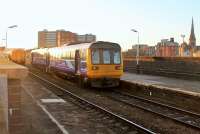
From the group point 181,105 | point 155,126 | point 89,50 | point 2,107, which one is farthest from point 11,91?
point 89,50

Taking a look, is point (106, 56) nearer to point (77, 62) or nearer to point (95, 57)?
point (95, 57)

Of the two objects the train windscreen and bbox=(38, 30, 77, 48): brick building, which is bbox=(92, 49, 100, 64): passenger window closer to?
the train windscreen

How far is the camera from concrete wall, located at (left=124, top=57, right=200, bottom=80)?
32.6 m

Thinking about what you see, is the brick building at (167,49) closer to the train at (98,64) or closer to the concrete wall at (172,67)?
the concrete wall at (172,67)

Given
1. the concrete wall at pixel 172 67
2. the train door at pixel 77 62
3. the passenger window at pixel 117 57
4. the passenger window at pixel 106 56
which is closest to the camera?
the passenger window at pixel 106 56

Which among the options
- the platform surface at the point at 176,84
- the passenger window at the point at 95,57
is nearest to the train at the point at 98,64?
the passenger window at the point at 95,57


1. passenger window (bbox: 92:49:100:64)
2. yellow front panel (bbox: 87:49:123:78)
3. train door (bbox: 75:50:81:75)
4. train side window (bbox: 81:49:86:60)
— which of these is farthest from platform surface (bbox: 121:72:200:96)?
train side window (bbox: 81:49:86:60)

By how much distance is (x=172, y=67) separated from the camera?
37.8m

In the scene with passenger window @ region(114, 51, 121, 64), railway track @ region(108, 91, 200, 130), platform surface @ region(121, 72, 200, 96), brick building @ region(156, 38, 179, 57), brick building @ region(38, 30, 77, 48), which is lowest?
railway track @ region(108, 91, 200, 130)

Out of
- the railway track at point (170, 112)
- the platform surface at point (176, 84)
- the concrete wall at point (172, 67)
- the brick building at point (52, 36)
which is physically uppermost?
the brick building at point (52, 36)

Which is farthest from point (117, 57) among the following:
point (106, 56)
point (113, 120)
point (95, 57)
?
point (113, 120)

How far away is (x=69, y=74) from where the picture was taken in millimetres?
30297

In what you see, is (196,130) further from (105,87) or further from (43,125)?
(105,87)

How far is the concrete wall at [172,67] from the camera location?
32562mm
